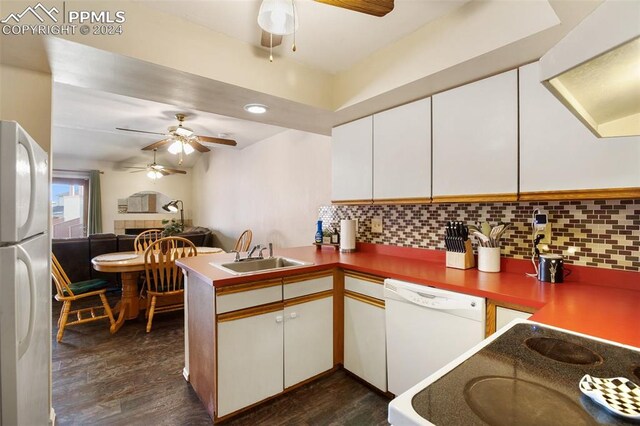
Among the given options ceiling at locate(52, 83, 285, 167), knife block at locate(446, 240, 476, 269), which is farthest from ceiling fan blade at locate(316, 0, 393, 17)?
ceiling at locate(52, 83, 285, 167)

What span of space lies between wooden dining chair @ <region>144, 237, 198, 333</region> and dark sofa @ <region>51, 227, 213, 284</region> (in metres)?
1.54

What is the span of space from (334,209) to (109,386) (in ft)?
7.45

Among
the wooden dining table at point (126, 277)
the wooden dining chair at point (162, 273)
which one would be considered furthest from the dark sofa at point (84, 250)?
the wooden dining chair at point (162, 273)

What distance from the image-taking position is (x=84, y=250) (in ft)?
12.9

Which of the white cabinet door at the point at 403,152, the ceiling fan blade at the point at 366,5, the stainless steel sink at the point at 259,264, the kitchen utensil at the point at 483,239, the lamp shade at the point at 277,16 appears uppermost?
the lamp shade at the point at 277,16

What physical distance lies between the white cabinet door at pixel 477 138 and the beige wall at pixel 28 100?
7.28ft

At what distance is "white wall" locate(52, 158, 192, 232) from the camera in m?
6.14

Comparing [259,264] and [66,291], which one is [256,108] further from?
[66,291]

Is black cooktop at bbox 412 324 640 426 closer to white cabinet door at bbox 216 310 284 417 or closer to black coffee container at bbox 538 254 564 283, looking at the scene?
black coffee container at bbox 538 254 564 283

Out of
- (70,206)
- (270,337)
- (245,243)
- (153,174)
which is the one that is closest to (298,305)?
(270,337)

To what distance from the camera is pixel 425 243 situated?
220 centimetres

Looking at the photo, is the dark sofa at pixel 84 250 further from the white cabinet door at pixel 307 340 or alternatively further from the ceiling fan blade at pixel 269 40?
the ceiling fan blade at pixel 269 40

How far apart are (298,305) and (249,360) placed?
42 cm

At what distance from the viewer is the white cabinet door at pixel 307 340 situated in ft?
6.08
